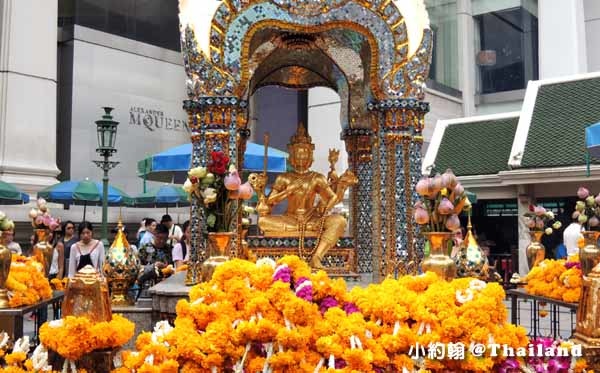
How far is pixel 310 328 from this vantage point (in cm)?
389

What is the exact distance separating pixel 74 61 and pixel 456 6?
15.4 m

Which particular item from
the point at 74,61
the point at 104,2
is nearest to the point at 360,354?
the point at 74,61

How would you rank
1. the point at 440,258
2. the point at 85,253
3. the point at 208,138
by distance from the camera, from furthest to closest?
the point at 85,253, the point at 208,138, the point at 440,258

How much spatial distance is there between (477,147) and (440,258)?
14.2 metres

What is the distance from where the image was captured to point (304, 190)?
915 cm

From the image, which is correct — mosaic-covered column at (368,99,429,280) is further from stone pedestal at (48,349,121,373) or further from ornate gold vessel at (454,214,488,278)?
stone pedestal at (48,349,121,373)

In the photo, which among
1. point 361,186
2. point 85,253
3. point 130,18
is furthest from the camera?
point 130,18

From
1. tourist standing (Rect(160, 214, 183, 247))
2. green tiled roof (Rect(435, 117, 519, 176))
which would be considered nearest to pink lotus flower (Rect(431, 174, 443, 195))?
tourist standing (Rect(160, 214, 183, 247))

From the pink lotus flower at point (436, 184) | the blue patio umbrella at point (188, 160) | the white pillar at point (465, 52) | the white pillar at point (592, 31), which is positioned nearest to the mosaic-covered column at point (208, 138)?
the pink lotus flower at point (436, 184)

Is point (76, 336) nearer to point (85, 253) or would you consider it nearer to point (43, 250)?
point (43, 250)

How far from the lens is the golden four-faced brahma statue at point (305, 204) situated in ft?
28.1

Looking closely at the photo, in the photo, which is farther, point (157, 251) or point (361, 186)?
point (157, 251)

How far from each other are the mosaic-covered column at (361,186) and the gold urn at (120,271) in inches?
130

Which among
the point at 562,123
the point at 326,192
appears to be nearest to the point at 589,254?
the point at 326,192
